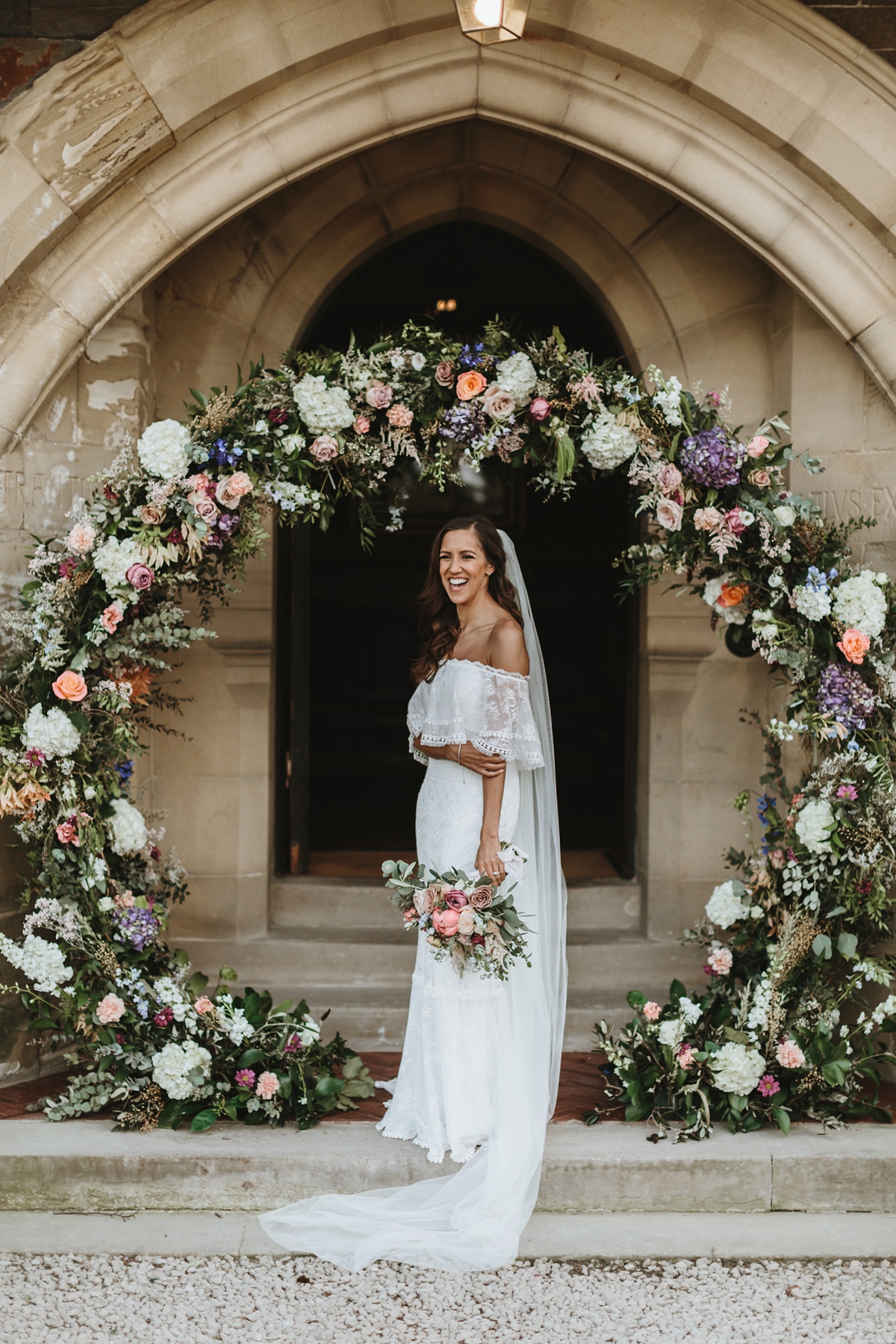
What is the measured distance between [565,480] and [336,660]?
259 inches

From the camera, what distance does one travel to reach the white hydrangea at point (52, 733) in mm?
3641

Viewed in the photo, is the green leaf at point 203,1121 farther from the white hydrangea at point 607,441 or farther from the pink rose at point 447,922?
the white hydrangea at point 607,441

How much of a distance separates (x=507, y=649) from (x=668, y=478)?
2.89 feet

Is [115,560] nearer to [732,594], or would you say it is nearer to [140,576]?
[140,576]

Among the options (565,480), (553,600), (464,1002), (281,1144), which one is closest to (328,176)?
(565,480)

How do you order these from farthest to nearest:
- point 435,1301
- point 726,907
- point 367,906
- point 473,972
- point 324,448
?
point 367,906, point 726,907, point 324,448, point 473,972, point 435,1301

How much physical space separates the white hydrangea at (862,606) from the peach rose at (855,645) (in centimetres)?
4

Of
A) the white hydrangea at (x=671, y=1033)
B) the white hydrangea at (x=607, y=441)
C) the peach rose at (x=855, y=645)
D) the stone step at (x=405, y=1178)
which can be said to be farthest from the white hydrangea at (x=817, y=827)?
the white hydrangea at (x=607, y=441)

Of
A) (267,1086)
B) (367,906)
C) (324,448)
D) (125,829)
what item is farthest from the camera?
(367,906)

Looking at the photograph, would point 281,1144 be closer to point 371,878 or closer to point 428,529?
point 371,878

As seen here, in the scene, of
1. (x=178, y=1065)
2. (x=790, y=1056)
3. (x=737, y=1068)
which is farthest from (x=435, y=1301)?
(x=790, y=1056)

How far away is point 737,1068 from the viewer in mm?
3604

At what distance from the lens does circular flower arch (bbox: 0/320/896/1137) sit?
3.70 m

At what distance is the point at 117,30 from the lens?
3809 millimetres
